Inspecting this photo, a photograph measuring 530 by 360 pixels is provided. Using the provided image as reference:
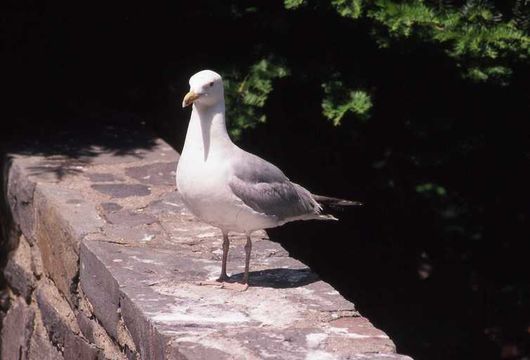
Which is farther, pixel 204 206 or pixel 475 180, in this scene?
pixel 475 180

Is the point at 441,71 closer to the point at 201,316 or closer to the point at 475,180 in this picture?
the point at 475,180

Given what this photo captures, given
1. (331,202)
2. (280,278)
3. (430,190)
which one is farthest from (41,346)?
(430,190)

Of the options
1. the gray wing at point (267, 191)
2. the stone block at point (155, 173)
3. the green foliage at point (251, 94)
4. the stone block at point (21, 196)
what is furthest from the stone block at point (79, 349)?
the green foliage at point (251, 94)

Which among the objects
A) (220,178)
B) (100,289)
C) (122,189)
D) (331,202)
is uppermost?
(220,178)

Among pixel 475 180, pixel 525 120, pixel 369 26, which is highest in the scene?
pixel 369 26

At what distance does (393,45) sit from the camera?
470cm

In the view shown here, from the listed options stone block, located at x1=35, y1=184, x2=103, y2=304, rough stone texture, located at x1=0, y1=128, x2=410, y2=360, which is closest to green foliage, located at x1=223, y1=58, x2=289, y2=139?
rough stone texture, located at x1=0, y1=128, x2=410, y2=360

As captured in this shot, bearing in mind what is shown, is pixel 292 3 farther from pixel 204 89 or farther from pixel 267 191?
pixel 267 191

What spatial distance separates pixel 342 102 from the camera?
15.7ft

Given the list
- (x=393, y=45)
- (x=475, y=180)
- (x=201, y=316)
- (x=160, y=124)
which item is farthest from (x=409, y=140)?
(x=201, y=316)

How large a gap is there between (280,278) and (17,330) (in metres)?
1.80

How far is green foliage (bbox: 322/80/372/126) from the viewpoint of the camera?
4.71 m

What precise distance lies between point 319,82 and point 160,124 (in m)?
1.53

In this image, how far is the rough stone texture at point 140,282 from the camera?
351 centimetres
